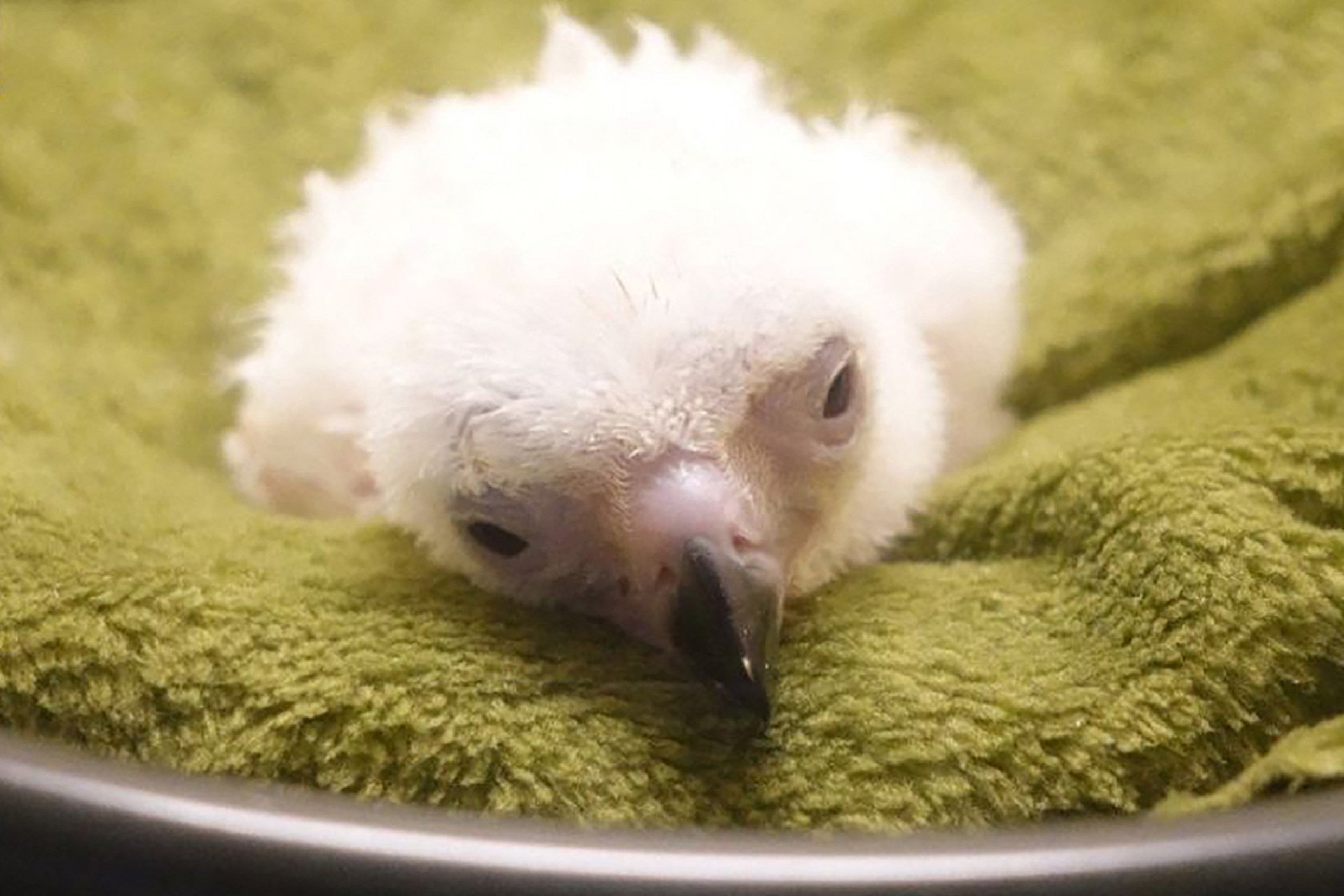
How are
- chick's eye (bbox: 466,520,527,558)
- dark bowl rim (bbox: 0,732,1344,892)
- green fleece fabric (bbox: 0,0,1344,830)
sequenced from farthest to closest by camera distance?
chick's eye (bbox: 466,520,527,558) < green fleece fabric (bbox: 0,0,1344,830) < dark bowl rim (bbox: 0,732,1344,892)

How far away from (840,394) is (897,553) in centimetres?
13

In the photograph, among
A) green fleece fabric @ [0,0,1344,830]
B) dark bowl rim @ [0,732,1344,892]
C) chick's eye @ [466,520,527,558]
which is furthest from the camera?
chick's eye @ [466,520,527,558]

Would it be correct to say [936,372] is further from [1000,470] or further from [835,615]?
[835,615]

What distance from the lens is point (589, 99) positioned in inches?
44.1

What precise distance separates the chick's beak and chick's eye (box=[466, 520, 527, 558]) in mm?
82

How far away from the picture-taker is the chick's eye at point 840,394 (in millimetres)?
872

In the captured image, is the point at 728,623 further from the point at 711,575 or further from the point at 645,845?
the point at 645,845

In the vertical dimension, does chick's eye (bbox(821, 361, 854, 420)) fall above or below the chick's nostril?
above

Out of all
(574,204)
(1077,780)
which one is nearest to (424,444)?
(574,204)

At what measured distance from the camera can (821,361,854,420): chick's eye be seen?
872 millimetres

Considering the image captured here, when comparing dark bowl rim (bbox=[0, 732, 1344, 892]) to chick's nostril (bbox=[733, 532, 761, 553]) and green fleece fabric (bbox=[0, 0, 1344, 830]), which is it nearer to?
green fleece fabric (bbox=[0, 0, 1344, 830])

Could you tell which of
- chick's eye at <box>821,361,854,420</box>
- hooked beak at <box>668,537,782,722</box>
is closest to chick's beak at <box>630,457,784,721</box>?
hooked beak at <box>668,537,782,722</box>

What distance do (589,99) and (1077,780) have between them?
65cm

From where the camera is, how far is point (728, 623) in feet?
2.39
